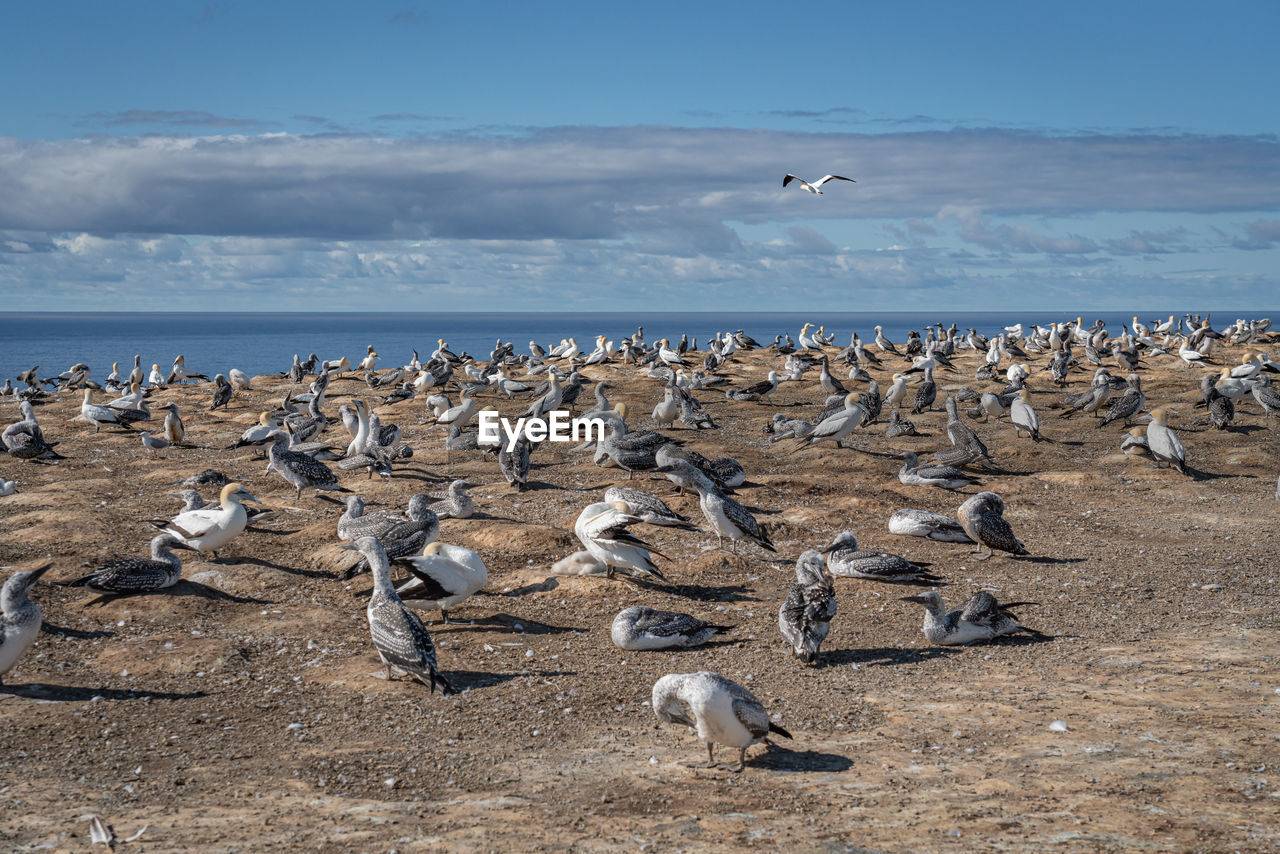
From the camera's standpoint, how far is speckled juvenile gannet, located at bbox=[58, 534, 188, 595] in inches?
449

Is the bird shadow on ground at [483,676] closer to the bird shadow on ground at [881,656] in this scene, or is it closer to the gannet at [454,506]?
the bird shadow on ground at [881,656]

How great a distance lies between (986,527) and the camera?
13977mm

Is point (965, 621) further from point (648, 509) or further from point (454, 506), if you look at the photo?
point (454, 506)

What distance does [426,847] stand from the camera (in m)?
6.25

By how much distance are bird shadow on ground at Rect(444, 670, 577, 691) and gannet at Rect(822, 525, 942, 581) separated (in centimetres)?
453

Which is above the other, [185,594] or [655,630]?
[655,630]

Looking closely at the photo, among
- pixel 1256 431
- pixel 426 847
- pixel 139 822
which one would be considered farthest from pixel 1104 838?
pixel 1256 431

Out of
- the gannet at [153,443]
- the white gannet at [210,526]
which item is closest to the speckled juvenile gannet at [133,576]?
the white gannet at [210,526]

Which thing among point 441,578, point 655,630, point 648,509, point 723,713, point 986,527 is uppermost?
point 986,527

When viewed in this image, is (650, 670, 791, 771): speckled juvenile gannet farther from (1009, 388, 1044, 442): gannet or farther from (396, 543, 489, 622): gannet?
(1009, 388, 1044, 442): gannet

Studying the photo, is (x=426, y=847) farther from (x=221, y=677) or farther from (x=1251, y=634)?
(x=1251, y=634)

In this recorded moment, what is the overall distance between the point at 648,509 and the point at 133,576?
6.67 m

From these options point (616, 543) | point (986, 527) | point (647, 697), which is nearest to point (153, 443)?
point (616, 543)

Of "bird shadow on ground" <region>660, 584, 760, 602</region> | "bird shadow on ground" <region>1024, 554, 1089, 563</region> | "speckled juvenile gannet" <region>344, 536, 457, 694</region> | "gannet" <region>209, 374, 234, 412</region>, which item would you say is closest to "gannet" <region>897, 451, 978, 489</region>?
"bird shadow on ground" <region>1024, 554, 1089, 563</region>
